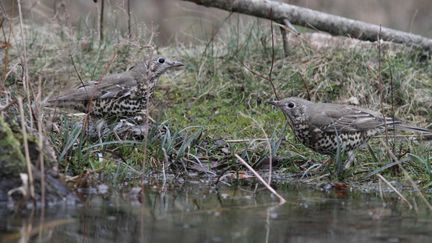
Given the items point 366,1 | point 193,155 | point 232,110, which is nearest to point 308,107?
point 193,155

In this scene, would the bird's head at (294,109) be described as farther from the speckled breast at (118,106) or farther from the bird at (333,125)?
the speckled breast at (118,106)

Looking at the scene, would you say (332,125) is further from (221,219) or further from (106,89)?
(221,219)

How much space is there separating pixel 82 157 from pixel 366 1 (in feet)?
35.2

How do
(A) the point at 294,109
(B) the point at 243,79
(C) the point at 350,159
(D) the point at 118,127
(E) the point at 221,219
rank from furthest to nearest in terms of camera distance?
(B) the point at 243,79
(D) the point at 118,127
(A) the point at 294,109
(C) the point at 350,159
(E) the point at 221,219

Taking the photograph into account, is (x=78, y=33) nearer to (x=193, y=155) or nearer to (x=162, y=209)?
(x=193, y=155)

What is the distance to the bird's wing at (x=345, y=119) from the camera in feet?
26.2

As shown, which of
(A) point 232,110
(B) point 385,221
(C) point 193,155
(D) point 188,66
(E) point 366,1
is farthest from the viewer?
(E) point 366,1

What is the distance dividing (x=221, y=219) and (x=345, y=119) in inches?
102

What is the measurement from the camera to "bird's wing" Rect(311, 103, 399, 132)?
8.00m

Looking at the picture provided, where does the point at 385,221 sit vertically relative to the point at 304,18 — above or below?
below

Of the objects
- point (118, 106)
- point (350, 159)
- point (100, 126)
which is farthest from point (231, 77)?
point (350, 159)

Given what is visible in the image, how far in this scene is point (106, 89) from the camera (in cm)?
863

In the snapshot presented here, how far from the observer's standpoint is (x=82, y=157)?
7.18 m

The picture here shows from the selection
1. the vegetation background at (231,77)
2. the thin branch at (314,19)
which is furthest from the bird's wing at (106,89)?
the thin branch at (314,19)
